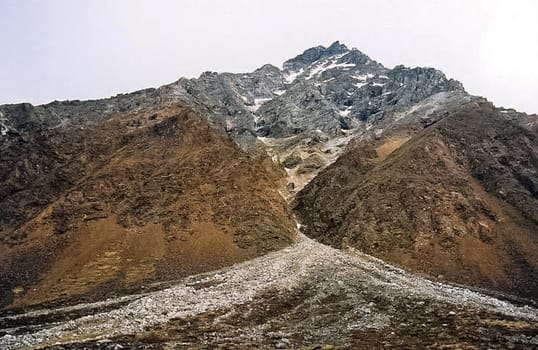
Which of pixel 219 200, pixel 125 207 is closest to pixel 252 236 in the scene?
pixel 219 200

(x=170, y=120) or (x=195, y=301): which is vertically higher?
(x=170, y=120)

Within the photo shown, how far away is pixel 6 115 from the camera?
11075 centimetres

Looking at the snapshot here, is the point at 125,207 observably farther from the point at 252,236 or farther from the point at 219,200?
the point at 252,236

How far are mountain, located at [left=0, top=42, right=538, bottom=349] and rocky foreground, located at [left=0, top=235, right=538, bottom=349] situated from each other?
226mm

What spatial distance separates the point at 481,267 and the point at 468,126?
128ft

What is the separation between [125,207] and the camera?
70.4m

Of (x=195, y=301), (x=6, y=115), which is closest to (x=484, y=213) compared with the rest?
(x=195, y=301)

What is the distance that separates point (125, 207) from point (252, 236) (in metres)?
18.1

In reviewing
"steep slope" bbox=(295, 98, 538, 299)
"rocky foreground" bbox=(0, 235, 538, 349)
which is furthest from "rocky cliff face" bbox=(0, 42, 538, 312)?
"rocky foreground" bbox=(0, 235, 538, 349)

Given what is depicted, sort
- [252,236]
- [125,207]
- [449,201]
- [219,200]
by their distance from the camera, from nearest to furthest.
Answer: [252,236] < [449,201] < [125,207] < [219,200]

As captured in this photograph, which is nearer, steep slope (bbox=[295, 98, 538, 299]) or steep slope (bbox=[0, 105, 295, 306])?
steep slope (bbox=[0, 105, 295, 306])

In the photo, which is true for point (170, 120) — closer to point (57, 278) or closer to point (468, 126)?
point (57, 278)

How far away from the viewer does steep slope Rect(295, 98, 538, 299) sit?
196ft

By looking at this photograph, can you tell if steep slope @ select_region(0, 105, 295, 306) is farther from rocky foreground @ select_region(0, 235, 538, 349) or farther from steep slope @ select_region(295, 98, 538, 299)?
steep slope @ select_region(295, 98, 538, 299)
